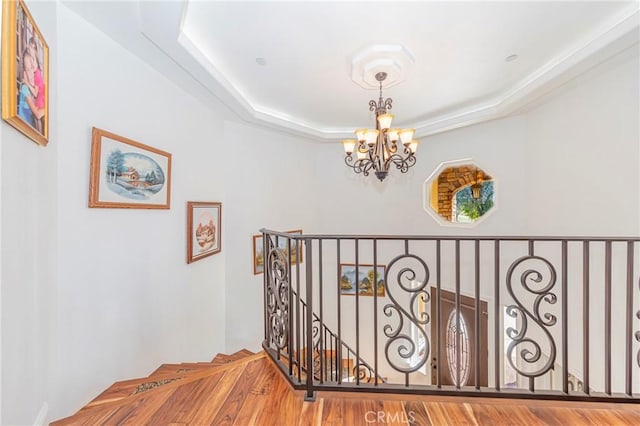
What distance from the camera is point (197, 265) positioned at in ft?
10.5

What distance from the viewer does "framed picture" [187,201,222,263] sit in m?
3.04

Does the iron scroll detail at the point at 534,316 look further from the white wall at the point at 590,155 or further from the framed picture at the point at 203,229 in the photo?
the framed picture at the point at 203,229

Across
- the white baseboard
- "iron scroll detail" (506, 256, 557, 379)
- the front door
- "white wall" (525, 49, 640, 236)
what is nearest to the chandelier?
"iron scroll detail" (506, 256, 557, 379)

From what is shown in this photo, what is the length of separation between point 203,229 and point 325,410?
237 cm

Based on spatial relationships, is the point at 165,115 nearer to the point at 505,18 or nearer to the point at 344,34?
the point at 344,34

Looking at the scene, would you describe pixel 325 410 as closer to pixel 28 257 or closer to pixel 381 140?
pixel 28 257

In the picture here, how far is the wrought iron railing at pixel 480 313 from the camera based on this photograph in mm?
1549

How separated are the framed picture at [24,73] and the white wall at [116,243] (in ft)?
1.21

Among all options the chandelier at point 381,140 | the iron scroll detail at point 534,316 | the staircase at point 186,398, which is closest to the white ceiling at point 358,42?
the chandelier at point 381,140

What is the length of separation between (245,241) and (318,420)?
283 cm

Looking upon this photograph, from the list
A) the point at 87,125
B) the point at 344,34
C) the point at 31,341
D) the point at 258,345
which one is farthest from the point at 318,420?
the point at 258,345

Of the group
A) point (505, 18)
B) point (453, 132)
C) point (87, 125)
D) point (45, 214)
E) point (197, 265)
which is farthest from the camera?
point (453, 132)

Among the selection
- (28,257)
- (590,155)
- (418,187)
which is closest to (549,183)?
(590,155)

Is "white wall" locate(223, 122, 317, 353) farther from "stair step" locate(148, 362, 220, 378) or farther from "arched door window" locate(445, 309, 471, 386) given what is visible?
"arched door window" locate(445, 309, 471, 386)
